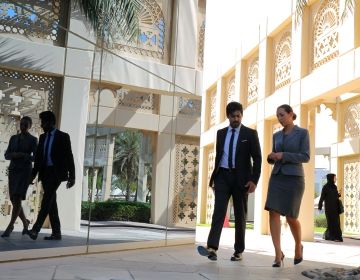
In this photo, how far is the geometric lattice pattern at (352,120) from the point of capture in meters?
16.5

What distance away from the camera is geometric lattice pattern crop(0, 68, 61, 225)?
4473 mm

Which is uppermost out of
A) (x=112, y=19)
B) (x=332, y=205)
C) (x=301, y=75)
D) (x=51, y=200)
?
(x=301, y=75)

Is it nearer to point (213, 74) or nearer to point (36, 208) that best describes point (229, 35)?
point (213, 74)

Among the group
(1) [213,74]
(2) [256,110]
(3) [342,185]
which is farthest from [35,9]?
(1) [213,74]

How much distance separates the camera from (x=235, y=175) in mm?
5582

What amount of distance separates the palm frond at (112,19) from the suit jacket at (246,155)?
5.81ft

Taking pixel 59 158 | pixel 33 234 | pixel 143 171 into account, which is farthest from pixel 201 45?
pixel 33 234

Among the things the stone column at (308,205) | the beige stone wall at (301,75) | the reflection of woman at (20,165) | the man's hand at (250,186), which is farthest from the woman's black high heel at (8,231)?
the stone column at (308,205)

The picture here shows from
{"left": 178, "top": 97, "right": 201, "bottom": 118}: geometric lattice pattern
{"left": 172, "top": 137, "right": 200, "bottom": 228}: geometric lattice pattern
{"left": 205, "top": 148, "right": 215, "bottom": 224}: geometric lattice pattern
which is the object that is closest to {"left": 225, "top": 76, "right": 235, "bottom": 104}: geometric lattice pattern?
{"left": 205, "top": 148, "right": 215, "bottom": 224}: geometric lattice pattern

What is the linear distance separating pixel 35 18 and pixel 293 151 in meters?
3.02

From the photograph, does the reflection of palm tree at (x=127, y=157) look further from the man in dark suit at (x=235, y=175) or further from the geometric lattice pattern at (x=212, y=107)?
the geometric lattice pattern at (x=212, y=107)

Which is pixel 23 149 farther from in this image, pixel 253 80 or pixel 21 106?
pixel 253 80

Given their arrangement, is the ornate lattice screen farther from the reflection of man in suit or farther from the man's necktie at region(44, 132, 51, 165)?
the man's necktie at region(44, 132, 51, 165)

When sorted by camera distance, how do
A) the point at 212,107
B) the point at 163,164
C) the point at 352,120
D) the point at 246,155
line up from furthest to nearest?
1. the point at 212,107
2. the point at 352,120
3. the point at 163,164
4. the point at 246,155
